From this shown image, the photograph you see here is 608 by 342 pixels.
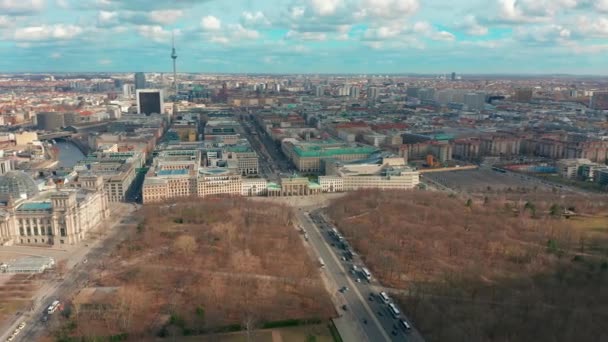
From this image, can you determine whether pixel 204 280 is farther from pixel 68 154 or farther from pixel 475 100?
pixel 475 100

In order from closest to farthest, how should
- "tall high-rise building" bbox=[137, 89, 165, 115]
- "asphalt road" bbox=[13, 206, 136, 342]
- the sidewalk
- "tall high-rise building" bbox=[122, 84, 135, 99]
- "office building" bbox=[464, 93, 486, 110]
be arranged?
1. the sidewalk
2. "asphalt road" bbox=[13, 206, 136, 342]
3. "tall high-rise building" bbox=[137, 89, 165, 115]
4. "office building" bbox=[464, 93, 486, 110]
5. "tall high-rise building" bbox=[122, 84, 135, 99]

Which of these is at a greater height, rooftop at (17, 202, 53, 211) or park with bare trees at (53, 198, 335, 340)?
rooftop at (17, 202, 53, 211)

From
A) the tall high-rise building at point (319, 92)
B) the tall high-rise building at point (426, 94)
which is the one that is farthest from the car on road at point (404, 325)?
the tall high-rise building at point (319, 92)

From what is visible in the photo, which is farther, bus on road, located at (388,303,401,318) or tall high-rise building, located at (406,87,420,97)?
tall high-rise building, located at (406,87,420,97)

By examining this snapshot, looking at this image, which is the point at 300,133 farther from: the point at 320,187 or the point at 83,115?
the point at 83,115

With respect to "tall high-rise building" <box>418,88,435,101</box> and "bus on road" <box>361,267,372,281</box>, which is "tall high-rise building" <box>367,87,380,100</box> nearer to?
"tall high-rise building" <box>418,88,435,101</box>

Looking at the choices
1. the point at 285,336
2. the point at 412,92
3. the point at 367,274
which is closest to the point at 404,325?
the point at 285,336

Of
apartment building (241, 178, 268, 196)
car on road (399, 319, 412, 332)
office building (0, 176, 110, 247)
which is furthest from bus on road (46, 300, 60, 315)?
apartment building (241, 178, 268, 196)
